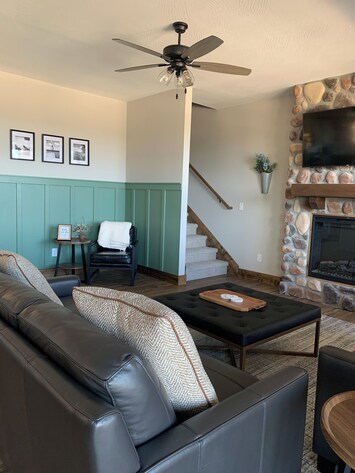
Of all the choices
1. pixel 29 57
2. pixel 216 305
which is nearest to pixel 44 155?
pixel 29 57

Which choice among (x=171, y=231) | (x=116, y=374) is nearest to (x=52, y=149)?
(x=171, y=231)

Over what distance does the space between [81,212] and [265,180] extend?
9.09ft

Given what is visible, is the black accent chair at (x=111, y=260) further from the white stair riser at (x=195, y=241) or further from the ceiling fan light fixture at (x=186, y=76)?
the ceiling fan light fixture at (x=186, y=76)

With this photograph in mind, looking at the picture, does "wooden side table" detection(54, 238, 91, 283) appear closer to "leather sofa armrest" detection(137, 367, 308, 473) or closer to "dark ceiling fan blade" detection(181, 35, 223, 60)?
"dark ceiling fan blade" detection(181, 35, 223, 60)

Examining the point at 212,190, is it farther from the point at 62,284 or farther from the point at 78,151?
the point at 62,284

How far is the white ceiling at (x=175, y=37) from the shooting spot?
2.72m

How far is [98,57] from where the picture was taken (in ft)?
12.5

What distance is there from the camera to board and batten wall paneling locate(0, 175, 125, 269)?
479cm

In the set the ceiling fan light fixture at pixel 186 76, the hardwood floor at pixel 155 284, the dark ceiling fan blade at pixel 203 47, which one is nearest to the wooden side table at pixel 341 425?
the dark ceiling fan blade at pixel 203 47

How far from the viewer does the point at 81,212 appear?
5469 mm

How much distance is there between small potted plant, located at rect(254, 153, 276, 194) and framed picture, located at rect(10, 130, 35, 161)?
3149mm

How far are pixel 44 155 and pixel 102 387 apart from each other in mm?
4692

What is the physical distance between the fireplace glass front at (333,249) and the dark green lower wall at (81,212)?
1803 millimetres

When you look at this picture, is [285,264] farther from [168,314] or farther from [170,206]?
[168,314]
